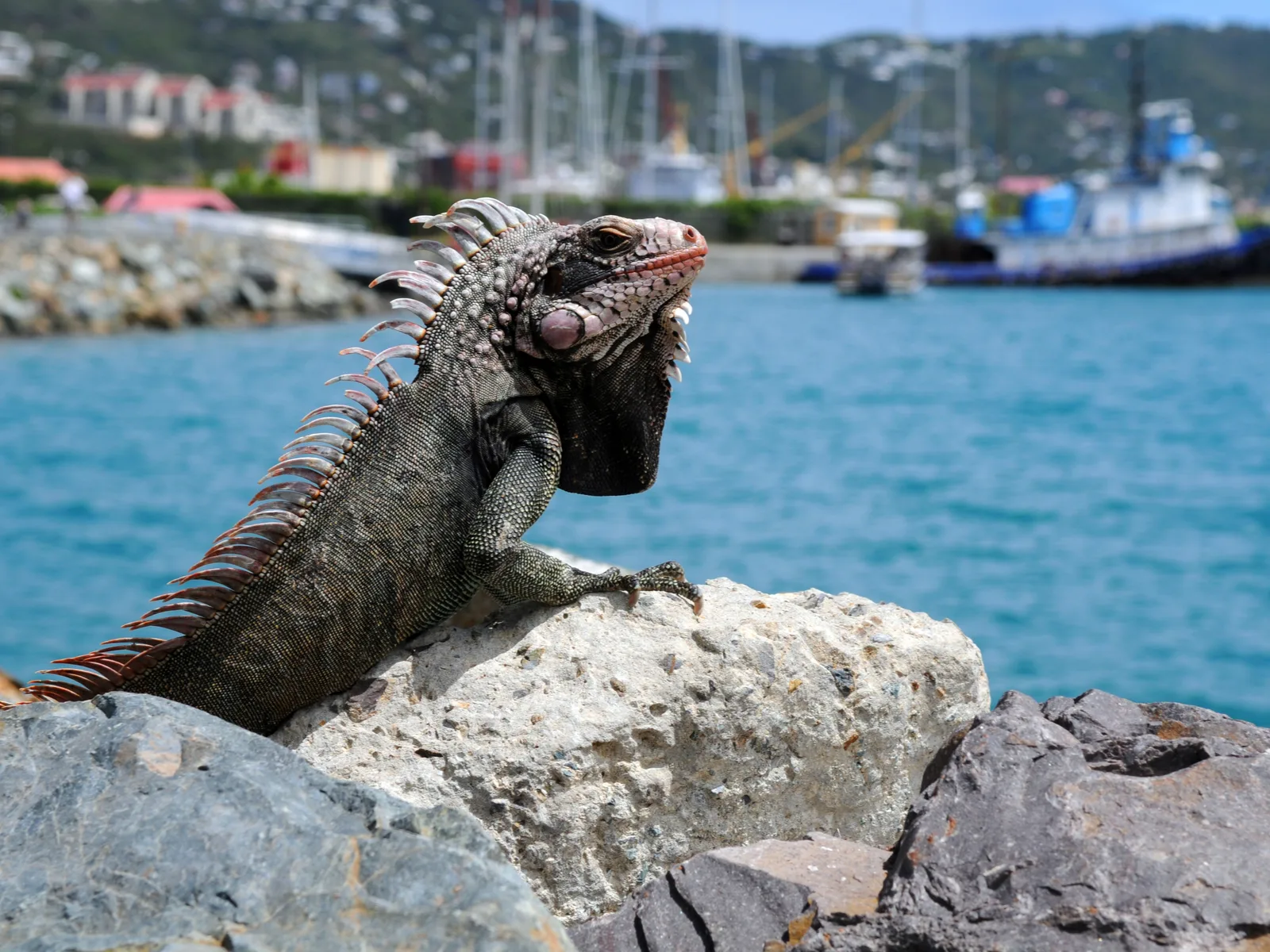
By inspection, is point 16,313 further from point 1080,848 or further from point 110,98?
point 110,98

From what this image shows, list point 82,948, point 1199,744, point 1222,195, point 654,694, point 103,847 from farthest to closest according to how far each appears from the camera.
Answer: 1. point 1222,195
2. point 654,694
3. point 1199,744
4. point 103,847
5. point 82,948

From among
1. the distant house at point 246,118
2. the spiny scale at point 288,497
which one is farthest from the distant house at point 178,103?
the spiny scale at point 288,497

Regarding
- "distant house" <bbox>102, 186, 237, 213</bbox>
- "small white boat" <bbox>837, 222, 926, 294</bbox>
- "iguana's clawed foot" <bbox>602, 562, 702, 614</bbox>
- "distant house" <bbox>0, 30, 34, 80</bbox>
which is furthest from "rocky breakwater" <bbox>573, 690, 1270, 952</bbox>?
"distant house" <bbox>0, 30, 34, 80</bbox>

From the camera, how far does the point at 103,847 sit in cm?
278

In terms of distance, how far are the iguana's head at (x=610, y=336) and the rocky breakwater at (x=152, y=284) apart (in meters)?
27.8

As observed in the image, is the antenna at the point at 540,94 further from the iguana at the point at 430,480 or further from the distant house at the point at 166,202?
the iguana at the point at 430,480

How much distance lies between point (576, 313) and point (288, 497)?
0.99 metres

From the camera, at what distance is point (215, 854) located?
8.89ft

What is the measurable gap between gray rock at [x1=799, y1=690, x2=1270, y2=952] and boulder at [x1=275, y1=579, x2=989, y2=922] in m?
0.60

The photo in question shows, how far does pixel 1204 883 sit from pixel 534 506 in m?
1.93

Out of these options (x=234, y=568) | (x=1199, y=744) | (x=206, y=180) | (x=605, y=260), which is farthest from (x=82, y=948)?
(x=206, y=180)

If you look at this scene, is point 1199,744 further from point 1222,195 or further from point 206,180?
point 206,180

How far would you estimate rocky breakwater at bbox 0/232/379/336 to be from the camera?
96.9ft

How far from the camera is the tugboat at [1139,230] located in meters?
53.1
